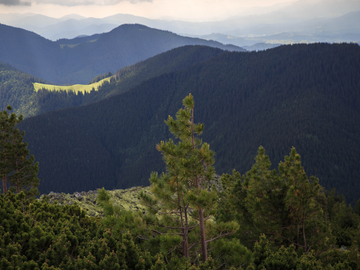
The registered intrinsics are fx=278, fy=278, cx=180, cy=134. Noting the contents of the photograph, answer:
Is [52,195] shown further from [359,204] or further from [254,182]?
[359,204]

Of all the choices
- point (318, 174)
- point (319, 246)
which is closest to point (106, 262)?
point (319, 246)

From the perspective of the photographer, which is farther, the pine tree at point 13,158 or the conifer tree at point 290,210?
the pine tree at point 13,158

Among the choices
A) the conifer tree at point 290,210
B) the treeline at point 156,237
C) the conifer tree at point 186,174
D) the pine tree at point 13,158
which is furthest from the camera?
the pine tree at point 13,158

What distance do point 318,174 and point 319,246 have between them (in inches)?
7143

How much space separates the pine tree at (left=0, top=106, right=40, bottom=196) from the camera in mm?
35375

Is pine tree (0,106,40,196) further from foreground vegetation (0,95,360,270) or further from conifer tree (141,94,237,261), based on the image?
conifer tree (141,94,237,261)

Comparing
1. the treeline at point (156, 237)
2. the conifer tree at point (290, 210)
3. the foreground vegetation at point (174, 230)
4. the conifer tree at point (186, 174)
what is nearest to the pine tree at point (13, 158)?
the treeline at point (156, 237)

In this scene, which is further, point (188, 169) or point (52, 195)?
point (52, 195)

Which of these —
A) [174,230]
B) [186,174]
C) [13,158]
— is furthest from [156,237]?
[13,158]

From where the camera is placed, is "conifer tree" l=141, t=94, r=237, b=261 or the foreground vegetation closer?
the foreground vegetation

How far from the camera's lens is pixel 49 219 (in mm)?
17562

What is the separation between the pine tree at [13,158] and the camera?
116ft

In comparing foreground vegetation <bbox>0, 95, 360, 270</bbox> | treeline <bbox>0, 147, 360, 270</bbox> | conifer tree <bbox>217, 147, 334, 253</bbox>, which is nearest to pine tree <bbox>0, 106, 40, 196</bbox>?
treeline <bbox>0, 147, 360, 270</bbox>

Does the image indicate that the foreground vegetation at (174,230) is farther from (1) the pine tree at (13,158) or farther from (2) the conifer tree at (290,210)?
(1) the pine tree at (13,158)
